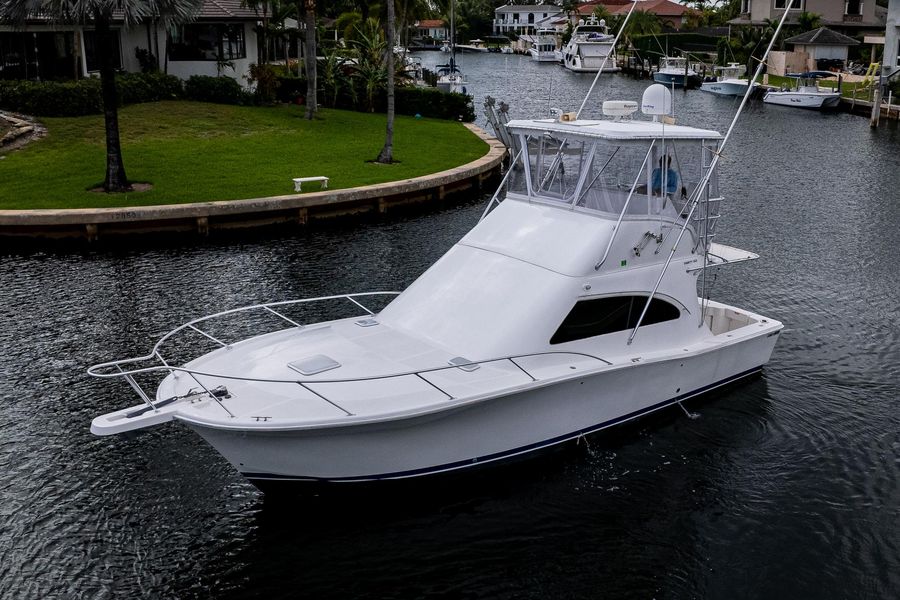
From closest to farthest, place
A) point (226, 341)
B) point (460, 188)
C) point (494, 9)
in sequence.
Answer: point (226, 341) → point (460, 188) → point (494, 9)

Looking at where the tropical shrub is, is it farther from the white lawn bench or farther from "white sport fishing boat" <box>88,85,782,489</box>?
"white sport fishing boat" <box>88,85,782,489</box>

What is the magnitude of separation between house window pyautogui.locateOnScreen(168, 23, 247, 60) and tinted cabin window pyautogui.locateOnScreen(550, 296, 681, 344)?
33896 mm

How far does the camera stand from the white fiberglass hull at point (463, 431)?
9.89 metres

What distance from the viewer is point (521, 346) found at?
11.2 metres

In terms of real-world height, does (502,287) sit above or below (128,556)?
above

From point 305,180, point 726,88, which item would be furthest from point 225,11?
point 726,88

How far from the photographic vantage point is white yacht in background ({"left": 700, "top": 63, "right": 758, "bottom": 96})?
211 ft

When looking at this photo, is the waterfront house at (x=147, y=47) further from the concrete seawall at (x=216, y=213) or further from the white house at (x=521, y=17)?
the white house at (x=521, y=17)

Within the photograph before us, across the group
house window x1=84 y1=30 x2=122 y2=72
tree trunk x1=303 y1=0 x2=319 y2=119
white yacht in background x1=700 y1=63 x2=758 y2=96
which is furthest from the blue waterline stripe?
white yacht in background x1=700 y1=63 x2=758 y2=96

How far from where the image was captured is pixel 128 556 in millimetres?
9867

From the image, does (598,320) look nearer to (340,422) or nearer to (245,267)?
(340,422)

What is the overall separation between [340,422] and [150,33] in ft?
114

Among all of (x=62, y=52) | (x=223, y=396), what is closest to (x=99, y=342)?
(x=223, y=396)

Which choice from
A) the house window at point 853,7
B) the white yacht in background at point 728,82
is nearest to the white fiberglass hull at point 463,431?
the white yacht in background at point 728,82
